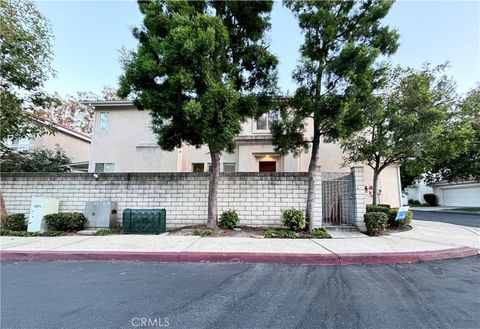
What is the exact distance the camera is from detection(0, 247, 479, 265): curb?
222 inches

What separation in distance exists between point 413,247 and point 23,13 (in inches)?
597

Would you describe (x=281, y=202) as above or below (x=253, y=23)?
below

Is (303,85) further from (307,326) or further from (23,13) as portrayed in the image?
(23,13)

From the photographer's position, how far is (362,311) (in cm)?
327

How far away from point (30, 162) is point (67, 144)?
700 centimetres

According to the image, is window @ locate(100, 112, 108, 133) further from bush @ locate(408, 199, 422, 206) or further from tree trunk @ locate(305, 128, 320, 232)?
bush @ locate(408, 199, 422, 206)

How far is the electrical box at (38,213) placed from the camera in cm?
907

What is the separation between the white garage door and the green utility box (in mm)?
29527

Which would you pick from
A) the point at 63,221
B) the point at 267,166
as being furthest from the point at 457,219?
the point at 63,221

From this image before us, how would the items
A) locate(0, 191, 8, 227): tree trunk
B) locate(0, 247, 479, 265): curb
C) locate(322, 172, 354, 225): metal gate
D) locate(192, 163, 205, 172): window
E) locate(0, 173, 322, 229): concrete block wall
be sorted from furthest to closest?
locate(192, 163, 205, 172): window
locate(322, 172, 354, 225): metal gate
locate(0, 173, 322, 229): concrete block wall
locate(0, 191, 8, 227): tree trunk
locate(0, 247, 479, 265): curb

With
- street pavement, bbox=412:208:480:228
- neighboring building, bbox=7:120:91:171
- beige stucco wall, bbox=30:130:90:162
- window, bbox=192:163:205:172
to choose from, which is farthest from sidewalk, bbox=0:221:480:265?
beige stucco wall, bbox=30:130:90:162

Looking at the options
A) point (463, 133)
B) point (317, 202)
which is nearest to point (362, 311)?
point (317, 202)

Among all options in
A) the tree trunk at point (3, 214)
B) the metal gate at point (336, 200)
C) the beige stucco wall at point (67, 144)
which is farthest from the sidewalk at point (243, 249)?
the beige stucco wall at point (67, 144)

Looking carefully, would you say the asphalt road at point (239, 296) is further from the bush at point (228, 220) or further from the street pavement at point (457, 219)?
the street pavement at point (457, 219)
